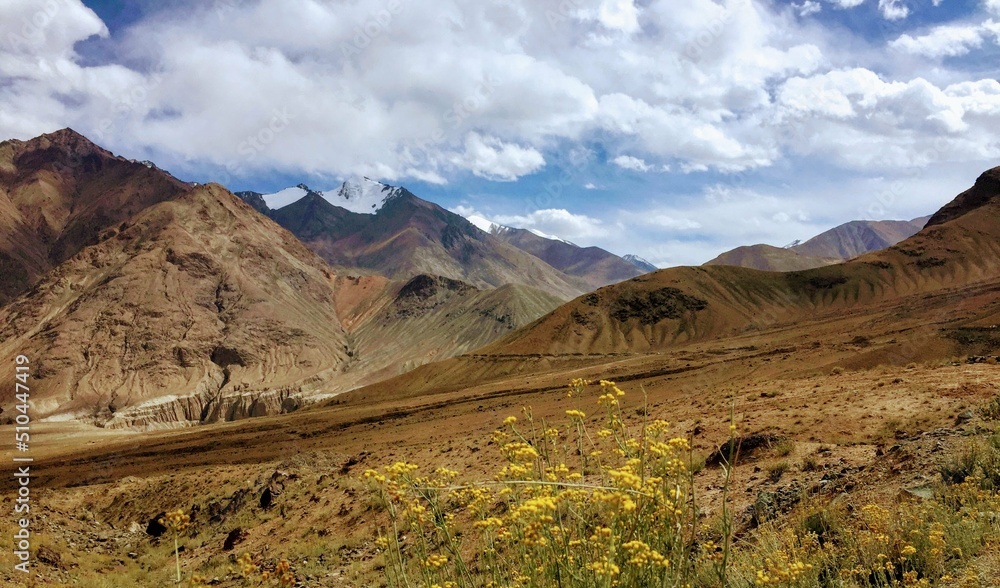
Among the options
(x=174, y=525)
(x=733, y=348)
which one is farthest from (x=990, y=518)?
(x=733, y=348)

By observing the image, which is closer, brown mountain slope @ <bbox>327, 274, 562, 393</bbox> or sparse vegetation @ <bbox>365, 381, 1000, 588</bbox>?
sparse vegetation @ <bbox>365, 381, 1000, 588</bbox>

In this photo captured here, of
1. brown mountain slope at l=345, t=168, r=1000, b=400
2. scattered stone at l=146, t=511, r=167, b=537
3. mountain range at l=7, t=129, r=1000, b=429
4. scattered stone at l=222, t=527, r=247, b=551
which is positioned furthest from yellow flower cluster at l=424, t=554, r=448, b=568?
brown mountain slope at l=345, t=168, r=1000, b=400

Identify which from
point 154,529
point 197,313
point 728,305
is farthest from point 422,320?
point 154,529

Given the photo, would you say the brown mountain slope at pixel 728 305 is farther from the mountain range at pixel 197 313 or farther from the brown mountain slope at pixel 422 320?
the mountain range at pixel 197 313

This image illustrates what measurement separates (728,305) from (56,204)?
214 metres

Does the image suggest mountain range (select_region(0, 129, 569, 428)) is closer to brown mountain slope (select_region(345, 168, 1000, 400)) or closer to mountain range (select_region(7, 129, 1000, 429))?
mountain range (select_region(7, 129, 1000, 429))

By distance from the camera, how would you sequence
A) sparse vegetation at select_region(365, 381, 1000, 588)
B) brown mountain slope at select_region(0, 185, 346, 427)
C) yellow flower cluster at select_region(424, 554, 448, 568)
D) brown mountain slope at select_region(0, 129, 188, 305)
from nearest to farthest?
sparse vegetation at select_region(365, 381, 1000, 588) < yellow flower cluster at select_region(424, 554, 448, 568) < brown mountain slope at select_region(0, 185, 346, 427) < brown mountain slope at select_region(0, 129, 188, 305)

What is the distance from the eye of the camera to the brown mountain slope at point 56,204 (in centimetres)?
15888

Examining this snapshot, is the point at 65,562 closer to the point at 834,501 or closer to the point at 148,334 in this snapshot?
the point at 834,501

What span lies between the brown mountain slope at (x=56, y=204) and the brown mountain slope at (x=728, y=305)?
137 m

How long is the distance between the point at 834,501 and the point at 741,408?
10148 mm

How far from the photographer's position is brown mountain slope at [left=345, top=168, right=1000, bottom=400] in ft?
238

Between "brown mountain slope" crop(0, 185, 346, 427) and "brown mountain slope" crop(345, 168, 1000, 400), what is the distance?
4640 centimetres

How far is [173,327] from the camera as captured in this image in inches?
4532
